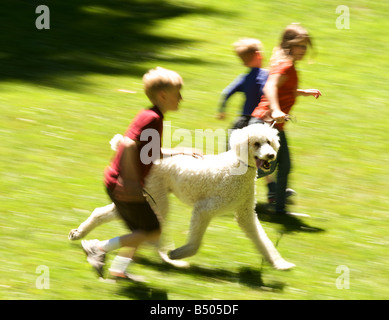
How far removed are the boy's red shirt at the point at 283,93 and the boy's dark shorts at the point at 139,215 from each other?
1.90 metres

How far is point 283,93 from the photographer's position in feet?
21.5

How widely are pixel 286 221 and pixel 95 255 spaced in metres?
2.28

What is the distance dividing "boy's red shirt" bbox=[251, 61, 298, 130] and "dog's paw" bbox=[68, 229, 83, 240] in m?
2.01

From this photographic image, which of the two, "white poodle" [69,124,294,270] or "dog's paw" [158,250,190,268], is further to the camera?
"dog's paw" [158,250,190,268]

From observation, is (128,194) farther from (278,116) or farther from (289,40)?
(289,40)

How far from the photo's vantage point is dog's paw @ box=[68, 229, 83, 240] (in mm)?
5637

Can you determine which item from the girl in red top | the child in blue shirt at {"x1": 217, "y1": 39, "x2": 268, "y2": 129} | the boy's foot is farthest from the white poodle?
the boy's foot

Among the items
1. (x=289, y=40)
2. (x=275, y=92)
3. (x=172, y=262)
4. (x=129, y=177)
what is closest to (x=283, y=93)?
(x=275, y=92)

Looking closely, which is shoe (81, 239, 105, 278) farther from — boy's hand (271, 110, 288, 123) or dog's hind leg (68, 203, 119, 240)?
boy's hand (271, 110, 288, 123)

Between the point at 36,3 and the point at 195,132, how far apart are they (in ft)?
21.1

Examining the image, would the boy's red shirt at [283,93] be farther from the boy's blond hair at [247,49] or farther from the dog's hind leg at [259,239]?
the dog's hind leg at [259,239]

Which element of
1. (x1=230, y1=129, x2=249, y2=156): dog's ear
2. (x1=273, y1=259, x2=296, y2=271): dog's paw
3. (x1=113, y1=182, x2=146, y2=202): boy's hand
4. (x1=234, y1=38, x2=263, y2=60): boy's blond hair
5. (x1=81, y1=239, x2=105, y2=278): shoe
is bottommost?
(x1=273, y1=259, x2=296, y2=271): dog's paw

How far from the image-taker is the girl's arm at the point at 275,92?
604cm
